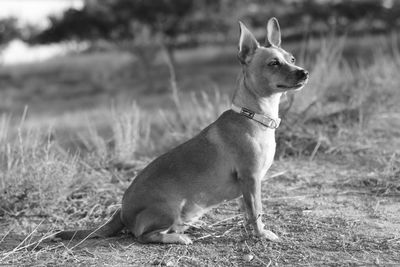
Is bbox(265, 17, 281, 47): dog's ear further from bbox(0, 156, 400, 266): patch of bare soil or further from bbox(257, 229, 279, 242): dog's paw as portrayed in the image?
bbox(257, 229, 279, 242): dog's paw

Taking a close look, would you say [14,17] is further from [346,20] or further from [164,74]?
[346,20]

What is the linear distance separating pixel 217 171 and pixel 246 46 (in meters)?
1.04

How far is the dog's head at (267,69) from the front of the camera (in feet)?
13.2

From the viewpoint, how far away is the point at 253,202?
402 cm

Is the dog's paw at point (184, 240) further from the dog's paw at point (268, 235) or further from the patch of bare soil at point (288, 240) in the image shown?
the dog's paw at point (268, 235)

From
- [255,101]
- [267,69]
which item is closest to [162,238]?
[255,101]

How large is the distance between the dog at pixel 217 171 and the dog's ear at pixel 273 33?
425mm

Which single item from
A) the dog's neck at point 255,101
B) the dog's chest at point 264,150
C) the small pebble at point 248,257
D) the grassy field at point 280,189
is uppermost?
the dog's neck at point 255,101

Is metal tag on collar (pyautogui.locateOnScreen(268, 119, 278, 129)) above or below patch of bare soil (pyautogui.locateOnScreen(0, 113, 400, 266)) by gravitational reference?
above

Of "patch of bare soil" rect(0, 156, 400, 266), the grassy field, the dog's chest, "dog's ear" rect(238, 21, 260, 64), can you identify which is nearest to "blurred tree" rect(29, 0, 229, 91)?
the grassy field

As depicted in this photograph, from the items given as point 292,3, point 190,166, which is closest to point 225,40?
point 292,3

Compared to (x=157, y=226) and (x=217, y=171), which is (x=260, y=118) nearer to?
(x=217, y=171)

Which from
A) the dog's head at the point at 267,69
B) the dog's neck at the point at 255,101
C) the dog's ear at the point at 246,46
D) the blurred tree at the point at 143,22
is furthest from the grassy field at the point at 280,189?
the blurred tree at the point at 143,22

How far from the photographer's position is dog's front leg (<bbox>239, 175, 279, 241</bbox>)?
13.1 feet
